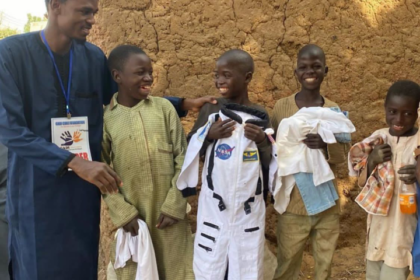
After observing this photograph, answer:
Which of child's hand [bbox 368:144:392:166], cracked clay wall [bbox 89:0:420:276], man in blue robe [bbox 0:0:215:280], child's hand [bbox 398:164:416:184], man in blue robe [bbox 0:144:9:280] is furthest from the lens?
cracked clay wall [bbox 89:0:420:276]

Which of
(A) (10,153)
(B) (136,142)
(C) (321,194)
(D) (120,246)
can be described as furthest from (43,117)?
(C) (321,194)

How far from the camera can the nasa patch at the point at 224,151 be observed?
7.73ft

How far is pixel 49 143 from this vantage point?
2.13 meters

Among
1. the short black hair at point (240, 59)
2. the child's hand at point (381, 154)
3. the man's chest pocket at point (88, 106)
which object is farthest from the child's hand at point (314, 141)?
the man's chest pocket at point (88, 106)

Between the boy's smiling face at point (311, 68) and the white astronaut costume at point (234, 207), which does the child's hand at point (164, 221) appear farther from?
the boy's smiling face at point (311, 68)

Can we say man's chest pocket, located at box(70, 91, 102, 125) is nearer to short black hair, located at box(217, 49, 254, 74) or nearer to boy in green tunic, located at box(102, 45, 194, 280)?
boy in green tunic, located at box(102, 45, 194, 280)

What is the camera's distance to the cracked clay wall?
3238 millimetres

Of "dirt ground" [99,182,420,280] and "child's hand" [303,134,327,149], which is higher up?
"child's hand" [303,134,327,149]

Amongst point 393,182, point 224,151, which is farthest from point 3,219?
point 393,182

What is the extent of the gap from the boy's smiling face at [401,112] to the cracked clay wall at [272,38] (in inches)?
37.1

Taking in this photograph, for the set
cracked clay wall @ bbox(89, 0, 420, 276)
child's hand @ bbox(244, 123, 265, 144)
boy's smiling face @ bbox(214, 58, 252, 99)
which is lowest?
child's hand @ bbox(244, 123, 265, 144)

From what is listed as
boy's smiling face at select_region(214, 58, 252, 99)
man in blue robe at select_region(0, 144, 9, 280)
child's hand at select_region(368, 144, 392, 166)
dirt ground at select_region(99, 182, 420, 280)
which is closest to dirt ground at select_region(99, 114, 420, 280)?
dirt ground at select_region(99, 182, 420, 280)

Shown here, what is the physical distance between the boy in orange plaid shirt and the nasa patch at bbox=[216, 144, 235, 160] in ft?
2.60

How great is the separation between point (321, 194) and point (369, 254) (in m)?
0.44
